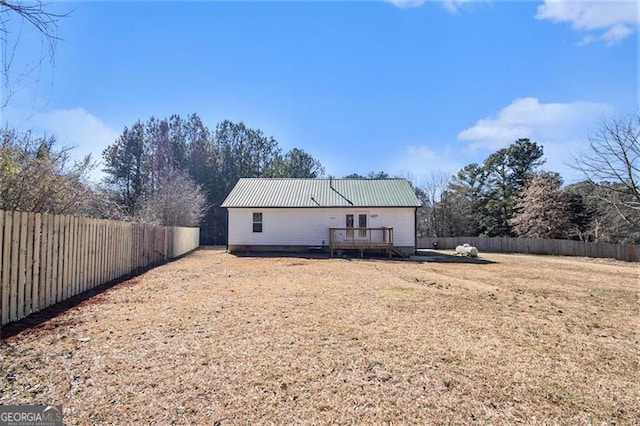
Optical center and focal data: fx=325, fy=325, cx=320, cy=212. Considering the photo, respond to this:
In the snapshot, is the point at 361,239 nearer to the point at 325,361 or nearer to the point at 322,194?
the point at 322,194

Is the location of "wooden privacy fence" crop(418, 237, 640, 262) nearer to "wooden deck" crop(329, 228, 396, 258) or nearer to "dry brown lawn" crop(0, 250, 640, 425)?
"wooden deck" crop(329, 228, 396, 258)

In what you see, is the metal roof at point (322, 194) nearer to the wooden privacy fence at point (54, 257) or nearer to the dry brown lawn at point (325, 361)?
the wooden privacy fence at point (54, 257)

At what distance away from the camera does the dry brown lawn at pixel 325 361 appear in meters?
2.62

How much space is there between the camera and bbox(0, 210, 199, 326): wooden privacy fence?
432 cm

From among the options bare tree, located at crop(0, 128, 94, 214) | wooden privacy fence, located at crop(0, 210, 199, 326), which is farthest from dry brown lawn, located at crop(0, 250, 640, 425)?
bare tree, located at crop(0, 128, 94, 214)

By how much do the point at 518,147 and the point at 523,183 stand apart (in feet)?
12.7

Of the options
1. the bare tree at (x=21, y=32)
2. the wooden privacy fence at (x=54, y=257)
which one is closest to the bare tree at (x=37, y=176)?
the wooden privacy fence at (x=54, y=257)

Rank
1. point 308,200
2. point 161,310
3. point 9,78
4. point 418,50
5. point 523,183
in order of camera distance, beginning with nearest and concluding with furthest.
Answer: point 9,78, point 161,310, point 418,50, point 308,200, point 523,183

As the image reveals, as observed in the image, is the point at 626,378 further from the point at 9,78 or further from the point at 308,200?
the point at 308,200

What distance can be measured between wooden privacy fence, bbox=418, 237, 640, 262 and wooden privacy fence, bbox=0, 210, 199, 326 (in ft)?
74.8

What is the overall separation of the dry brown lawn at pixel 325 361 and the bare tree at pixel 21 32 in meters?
2.53

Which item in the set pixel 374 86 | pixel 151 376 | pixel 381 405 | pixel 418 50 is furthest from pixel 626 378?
pixel 374 86

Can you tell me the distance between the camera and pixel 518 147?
33156mm

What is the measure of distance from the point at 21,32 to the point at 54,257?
4.20m
